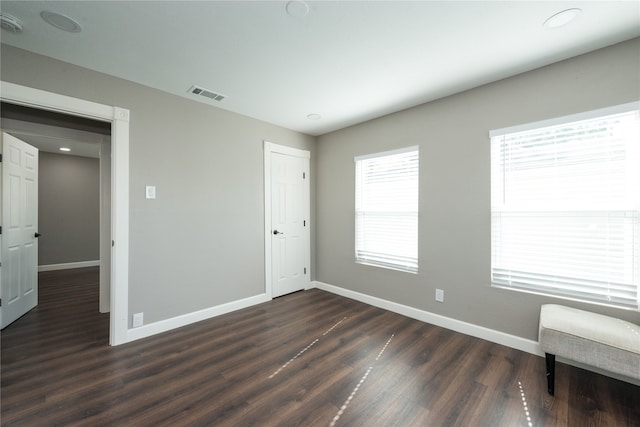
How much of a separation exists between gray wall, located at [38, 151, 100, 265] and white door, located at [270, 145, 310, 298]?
5245mm

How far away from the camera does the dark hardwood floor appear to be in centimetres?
165

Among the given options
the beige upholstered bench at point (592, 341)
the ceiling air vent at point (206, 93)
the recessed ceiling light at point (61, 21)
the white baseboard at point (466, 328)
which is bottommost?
the white baseboard at point (466, 328)

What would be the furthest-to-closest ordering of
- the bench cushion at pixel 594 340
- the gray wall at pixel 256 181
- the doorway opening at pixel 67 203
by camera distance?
the doorway opening at pixel 67 203 < the gray wall at pixel 256 181 < the bench cushion at pixel 594 340

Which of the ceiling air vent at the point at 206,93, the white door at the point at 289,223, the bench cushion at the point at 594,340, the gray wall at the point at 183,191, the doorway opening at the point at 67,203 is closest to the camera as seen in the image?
the bench cushion at the point at 594,340

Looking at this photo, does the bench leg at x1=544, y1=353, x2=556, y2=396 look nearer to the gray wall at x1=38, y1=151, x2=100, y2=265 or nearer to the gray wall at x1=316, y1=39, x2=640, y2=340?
the gray wall at x1=316, y1=39, x2=640, y2=340

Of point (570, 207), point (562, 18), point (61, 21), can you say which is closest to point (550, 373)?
point (570, 207)

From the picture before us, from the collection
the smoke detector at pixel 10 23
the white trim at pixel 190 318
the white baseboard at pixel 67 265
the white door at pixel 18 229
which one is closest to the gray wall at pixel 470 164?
the white trim at pixel 190 318

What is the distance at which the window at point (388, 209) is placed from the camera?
129 inches

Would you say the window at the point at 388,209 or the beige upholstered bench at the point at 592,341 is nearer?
the beige upholstered bench at the point at 592,341

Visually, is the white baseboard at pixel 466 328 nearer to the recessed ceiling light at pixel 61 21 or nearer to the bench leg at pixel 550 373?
the bench leg at pixel 550 373

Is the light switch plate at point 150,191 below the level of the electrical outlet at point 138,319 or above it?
above

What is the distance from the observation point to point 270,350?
8.02 feet

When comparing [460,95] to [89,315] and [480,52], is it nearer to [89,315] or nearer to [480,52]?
[480,52]

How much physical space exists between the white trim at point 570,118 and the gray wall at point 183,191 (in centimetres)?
287
